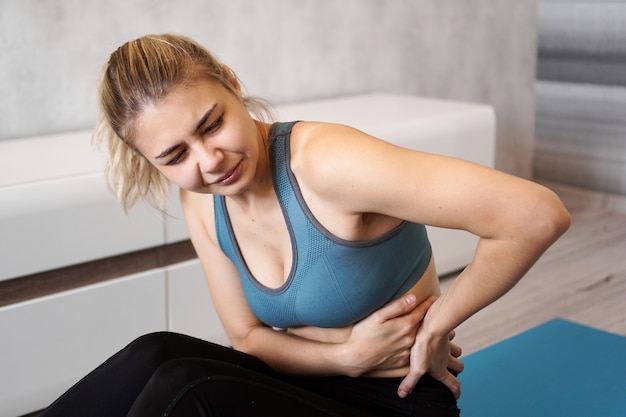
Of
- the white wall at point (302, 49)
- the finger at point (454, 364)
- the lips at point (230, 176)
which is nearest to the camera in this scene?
the lips at point (230, 176)

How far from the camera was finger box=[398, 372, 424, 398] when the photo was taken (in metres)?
1.42

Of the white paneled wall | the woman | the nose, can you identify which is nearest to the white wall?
the white paneled wall

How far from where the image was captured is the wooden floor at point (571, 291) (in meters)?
2.67

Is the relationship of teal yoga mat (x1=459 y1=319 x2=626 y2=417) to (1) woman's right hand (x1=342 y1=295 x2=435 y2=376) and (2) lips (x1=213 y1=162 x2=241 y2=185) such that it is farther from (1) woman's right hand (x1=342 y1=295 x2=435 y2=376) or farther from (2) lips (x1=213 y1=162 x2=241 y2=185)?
(2) lips (x1=213 y1=162 x2=241 y2=185)

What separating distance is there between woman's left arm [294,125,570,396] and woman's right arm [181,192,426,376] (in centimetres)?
15

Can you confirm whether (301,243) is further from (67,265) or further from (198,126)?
(67,265)

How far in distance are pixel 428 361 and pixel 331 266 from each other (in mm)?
241

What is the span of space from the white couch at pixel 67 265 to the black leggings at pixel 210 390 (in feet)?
2.41

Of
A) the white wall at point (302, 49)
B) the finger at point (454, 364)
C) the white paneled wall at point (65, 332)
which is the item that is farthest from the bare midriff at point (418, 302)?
the white wall at point (302, 49)

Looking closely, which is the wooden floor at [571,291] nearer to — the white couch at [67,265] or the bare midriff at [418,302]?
the white couch at [67,265]

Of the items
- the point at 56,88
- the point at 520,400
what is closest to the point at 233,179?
the point at 520,400

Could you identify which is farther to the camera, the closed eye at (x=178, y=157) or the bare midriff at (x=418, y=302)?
the bare midriff at (x=418, y=302)

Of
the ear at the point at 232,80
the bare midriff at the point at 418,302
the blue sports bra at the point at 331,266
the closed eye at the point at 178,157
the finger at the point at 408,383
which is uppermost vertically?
the ear at the point at 232,80

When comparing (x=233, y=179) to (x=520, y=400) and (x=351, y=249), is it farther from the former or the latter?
(x=520, y=400)
